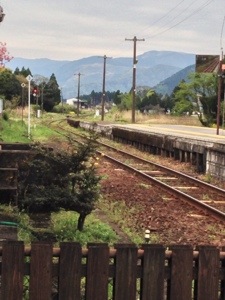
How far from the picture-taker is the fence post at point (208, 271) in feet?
13.0

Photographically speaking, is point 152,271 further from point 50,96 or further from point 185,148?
point 50,96

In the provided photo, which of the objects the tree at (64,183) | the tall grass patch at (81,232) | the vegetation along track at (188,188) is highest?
the tree at (64,183)

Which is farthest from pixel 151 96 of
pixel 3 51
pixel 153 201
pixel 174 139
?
pixel 153 201

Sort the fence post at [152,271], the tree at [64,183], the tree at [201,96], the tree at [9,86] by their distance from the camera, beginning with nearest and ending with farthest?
the fence post at [152,271] → the tree at [64,183] → the tree at [201,96] → the tree at [9,86]

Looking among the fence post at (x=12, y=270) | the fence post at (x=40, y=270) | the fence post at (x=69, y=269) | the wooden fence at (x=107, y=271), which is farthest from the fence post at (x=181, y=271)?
the fence post at (x=12, y=270)

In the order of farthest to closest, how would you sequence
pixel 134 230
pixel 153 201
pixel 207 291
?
pixel 153 201 < pixel 134 230 < pixel 207 291

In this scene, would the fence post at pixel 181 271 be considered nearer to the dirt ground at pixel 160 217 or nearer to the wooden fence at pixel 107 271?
the wooden fence at pixel 107 271

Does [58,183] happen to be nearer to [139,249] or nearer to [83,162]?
[83,162]

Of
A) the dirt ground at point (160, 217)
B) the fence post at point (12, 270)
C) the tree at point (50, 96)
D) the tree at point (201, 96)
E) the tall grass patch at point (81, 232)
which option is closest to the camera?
the fence post at point (12, 270)

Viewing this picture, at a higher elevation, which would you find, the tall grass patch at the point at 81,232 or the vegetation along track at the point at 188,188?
the tall grass patch at the point at 81,232

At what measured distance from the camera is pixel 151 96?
129 m

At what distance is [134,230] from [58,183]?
1.78m

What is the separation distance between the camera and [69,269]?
383 cm

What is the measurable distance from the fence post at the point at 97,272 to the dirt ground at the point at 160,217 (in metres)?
4.47
